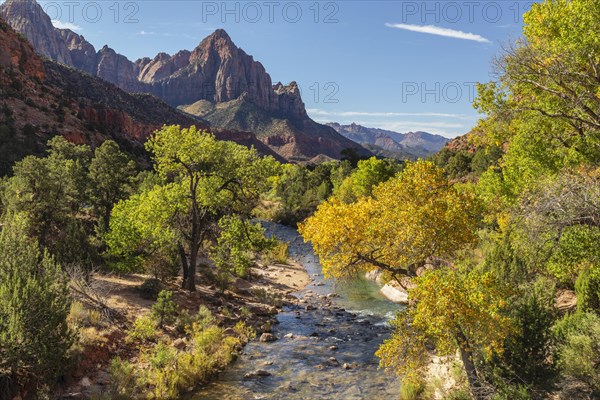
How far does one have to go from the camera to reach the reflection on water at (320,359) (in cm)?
1540

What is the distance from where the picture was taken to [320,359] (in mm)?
18828

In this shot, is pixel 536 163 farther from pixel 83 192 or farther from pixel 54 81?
pixel 54 81

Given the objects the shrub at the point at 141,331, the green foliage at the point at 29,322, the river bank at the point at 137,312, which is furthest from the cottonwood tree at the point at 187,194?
the green foliage at the point at 29,322

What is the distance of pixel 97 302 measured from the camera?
1786 centimetres

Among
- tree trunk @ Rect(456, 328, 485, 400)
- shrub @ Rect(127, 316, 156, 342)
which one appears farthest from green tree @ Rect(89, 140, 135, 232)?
tree trunk @ Rect(456, 328, 485, 400)

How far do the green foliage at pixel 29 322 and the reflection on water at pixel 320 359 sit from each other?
16.4 ft

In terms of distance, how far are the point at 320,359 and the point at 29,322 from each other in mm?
11880

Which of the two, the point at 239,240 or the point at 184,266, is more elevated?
the point at 239,240

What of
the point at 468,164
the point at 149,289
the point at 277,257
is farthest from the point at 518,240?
the point at 468,164

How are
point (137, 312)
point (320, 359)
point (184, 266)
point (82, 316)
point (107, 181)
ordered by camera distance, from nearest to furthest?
point (82, 316) → point (320, 359) → point (137, 312) → point (184, 266) → point (107, 181)

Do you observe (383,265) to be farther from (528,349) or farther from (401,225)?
(528,349)

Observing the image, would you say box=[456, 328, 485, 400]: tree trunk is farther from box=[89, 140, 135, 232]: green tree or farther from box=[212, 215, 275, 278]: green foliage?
box=[89, 140, 135, 232]: green tree

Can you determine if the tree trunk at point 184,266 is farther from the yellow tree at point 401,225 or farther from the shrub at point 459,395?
the shrub at point 459,395

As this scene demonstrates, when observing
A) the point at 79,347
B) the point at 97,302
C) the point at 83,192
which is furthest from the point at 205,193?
the point at 83,192
